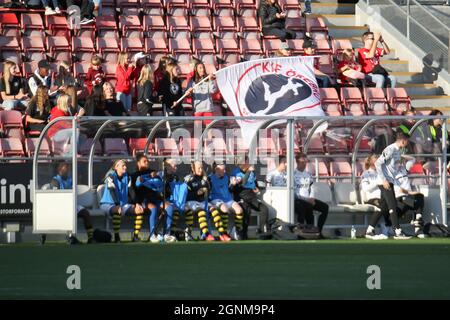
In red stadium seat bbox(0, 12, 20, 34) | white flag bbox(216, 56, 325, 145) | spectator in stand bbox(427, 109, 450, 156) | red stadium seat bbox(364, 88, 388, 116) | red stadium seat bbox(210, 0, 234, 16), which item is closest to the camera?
spectator in stand bbox(427, 109, 450, 156)

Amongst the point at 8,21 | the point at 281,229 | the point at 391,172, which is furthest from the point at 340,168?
the point at 8,21

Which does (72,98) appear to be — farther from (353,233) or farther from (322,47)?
(322,47)

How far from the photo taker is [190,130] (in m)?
23.0

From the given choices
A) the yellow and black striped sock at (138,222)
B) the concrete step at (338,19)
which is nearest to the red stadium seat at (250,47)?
the concrete step at (338,19)

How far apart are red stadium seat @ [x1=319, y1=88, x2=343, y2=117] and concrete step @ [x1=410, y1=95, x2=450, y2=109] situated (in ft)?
8.17

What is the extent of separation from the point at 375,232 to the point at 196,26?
24.0ft

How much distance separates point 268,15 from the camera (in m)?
29.2

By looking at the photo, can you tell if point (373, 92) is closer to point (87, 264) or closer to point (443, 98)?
point (443, 98)

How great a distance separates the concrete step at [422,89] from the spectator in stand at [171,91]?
21.0 feet

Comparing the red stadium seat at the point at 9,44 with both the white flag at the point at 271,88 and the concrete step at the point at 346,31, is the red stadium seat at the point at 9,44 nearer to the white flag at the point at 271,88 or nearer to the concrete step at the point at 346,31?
the white flag at the point at 271,88

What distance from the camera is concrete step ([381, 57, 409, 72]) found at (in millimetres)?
30953

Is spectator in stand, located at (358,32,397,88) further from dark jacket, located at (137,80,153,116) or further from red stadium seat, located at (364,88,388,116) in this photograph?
dark jacket, located at (137,80,153,116)

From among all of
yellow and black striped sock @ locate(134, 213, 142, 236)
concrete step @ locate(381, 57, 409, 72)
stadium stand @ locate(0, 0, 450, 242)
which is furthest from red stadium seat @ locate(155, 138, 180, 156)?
concrete step @ locate(381, 57, 409, 72)
